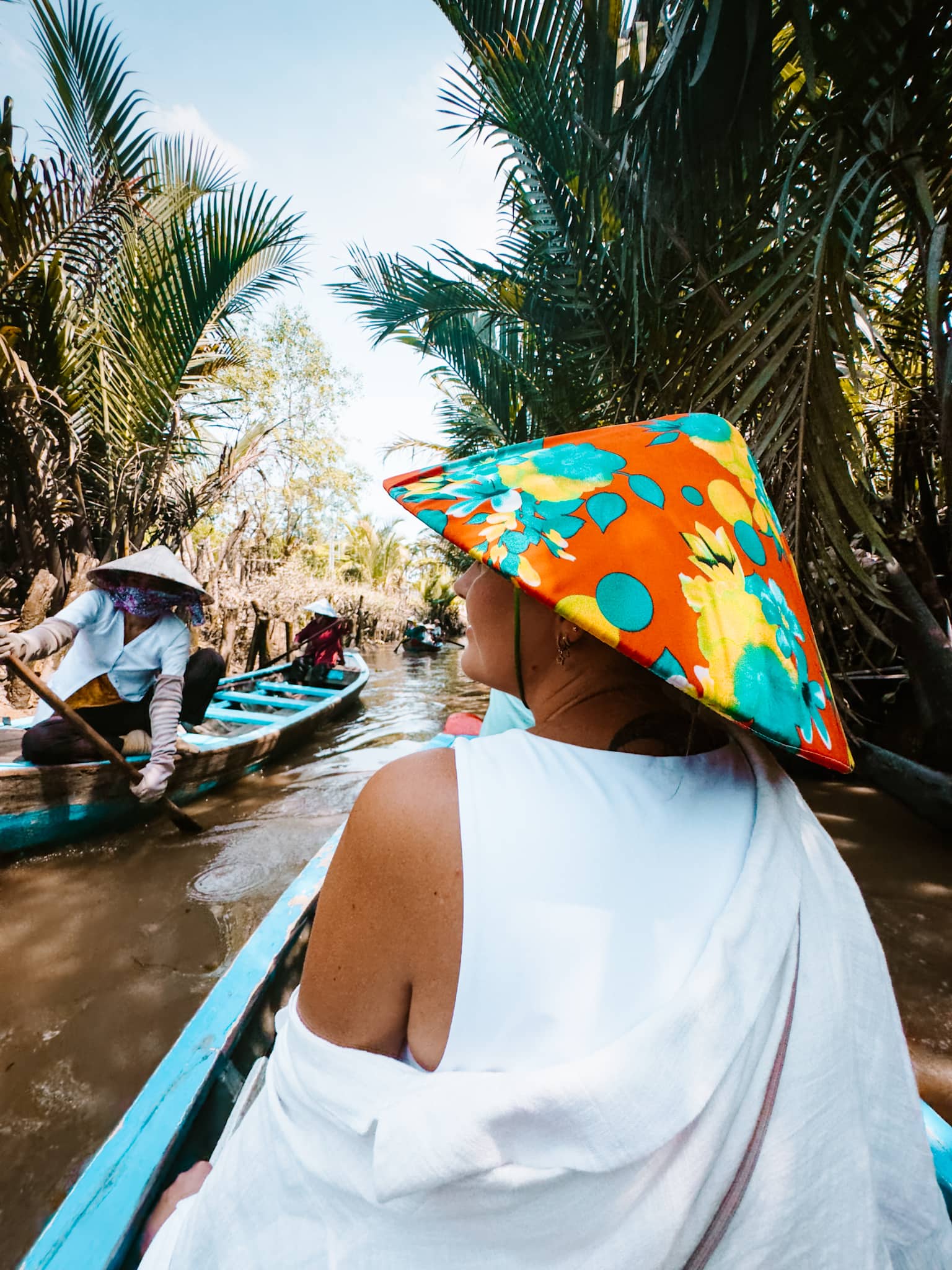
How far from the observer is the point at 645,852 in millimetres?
604

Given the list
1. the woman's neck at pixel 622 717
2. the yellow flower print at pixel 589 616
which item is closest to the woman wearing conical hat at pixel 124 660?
the woman's neck at pixel 622 717

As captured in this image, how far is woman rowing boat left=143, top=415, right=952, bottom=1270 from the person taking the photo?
0.52 m

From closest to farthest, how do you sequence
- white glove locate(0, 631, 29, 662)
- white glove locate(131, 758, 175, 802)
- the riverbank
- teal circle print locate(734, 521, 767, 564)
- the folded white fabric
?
the folded white fabric
teal circle print locate(734, 521, 767, 564)
the riverbank
white glove locate(0, 631, 29, 662)
white glove locate(131, 758, 175, 802)

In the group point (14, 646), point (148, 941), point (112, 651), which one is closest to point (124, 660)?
point (112, 651)

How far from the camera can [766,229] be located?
2.92m

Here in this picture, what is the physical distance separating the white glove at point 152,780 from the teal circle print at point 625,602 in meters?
3.83

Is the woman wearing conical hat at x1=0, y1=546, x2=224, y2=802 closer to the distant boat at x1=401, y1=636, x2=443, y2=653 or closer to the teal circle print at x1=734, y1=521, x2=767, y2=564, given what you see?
the teal circle print at x1=734, y1=521, x2=767, y2=564

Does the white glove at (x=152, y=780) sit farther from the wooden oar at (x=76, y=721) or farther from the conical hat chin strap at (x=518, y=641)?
the conical hat chin strap at (x=518, y=641)

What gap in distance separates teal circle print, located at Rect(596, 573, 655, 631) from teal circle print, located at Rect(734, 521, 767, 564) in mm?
188

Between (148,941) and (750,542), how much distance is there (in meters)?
3.48

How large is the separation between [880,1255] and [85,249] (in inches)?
270

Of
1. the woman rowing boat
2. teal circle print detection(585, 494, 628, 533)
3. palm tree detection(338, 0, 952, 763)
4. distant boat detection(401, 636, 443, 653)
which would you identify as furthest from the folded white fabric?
distant boat detection(401, 636, 443, 653)

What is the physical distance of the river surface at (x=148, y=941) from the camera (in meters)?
1.94

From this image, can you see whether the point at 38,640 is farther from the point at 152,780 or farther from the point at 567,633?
the point at 567,633
